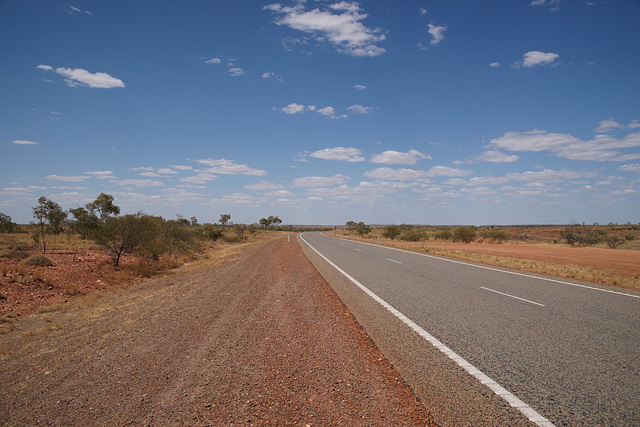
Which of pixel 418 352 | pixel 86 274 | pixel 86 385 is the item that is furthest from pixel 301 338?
pixel 86 274

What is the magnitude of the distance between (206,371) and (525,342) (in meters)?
4.73

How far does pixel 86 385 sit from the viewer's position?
408 centimetres

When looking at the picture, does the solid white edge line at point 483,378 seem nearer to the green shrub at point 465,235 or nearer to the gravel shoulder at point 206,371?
the gravel shoulder at point 206,371

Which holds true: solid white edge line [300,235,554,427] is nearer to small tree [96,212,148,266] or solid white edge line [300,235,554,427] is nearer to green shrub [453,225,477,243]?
small tree [96,212,148,266]

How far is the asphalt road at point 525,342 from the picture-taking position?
3.32 meters

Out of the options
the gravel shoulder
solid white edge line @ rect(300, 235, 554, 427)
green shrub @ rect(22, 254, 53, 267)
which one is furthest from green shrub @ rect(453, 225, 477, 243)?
green shrub @ rect(22, 254, 53, 267)

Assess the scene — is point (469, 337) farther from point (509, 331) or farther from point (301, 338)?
point (301, 338)

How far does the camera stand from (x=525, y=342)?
513cm

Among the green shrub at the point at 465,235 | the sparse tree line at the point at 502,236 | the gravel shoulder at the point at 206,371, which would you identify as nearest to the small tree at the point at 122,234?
the gravel shoulder at the point at 206,371

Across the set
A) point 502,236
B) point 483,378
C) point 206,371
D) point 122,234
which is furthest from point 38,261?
point 502,236

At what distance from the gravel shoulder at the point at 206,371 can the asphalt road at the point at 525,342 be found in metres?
0.57

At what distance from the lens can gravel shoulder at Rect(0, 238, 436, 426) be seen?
129 inches

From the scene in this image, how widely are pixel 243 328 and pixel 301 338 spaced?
4.17ft

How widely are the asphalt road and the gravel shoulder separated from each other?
0.57 metres
